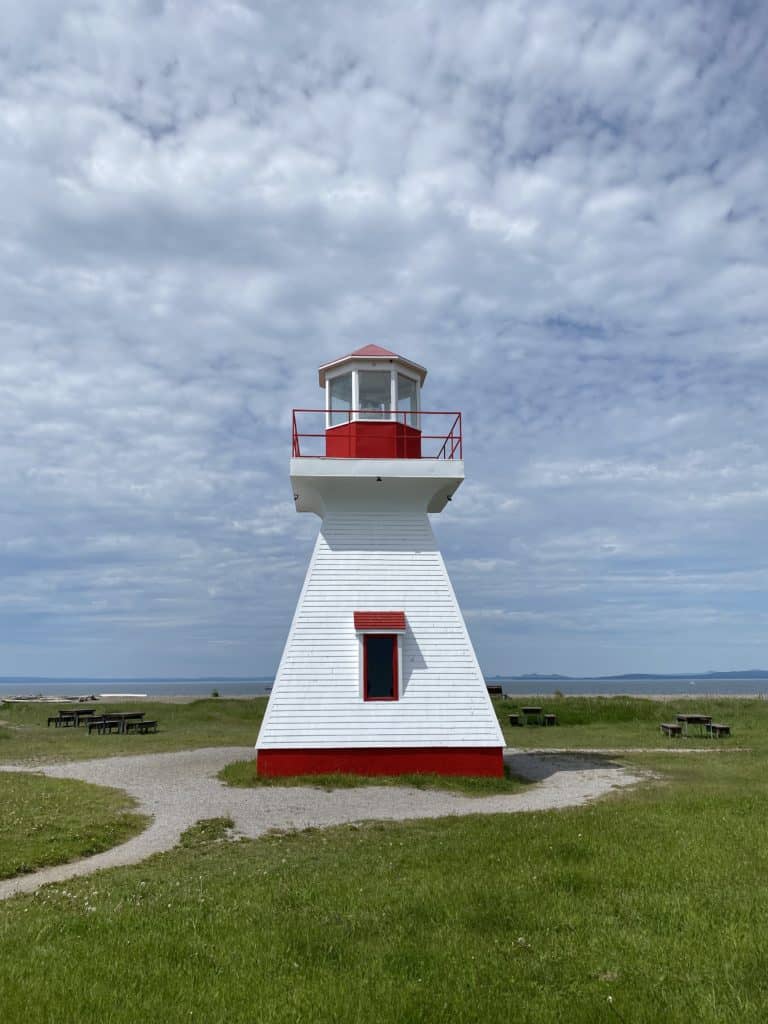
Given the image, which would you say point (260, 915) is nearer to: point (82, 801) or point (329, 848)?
point (329, 848)

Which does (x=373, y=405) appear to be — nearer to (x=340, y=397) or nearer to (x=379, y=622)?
(x=340, y=397)

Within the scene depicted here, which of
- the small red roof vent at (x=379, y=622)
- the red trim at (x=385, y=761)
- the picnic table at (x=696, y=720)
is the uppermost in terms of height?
the small red roof vent at (x=379, y=622)

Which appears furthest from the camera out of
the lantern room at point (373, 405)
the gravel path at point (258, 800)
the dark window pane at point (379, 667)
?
the lantern room at point (373, 405)

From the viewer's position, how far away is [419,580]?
721 inches

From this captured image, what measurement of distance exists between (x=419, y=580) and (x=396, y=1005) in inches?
512

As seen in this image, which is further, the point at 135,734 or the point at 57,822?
the point at 135,734

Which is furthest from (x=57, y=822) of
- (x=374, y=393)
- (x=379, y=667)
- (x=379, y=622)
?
(x=374, y=393)

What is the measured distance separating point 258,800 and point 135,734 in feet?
60.6

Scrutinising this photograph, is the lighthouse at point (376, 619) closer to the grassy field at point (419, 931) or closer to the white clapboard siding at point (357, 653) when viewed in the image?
the white clapboard siding at point (357, 653)

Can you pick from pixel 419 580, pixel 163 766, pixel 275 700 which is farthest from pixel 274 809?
pixel 163 766

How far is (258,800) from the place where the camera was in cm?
1486

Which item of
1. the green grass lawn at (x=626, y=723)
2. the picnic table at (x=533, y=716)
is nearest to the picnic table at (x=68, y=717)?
the green grass lawn at (x=626, y=723)

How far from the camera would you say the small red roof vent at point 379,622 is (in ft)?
57.0

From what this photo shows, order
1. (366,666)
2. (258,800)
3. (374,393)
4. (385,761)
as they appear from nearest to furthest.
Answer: (258,800), (385,761), (366,666), (374,393)
